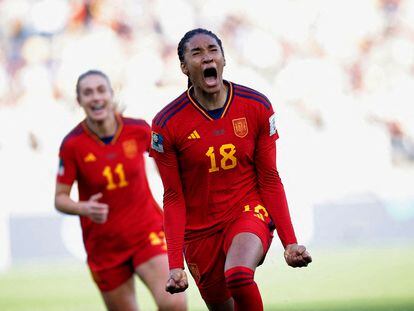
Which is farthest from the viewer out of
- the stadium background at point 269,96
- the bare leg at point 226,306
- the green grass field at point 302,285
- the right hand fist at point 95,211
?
the stadium background at point 269,96

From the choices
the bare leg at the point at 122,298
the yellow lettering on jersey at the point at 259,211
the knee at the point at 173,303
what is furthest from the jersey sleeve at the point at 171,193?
the bare leg at the point at 122,298

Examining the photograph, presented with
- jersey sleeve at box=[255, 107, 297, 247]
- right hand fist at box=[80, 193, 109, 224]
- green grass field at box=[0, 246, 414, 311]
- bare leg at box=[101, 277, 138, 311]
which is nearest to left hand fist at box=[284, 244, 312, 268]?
jersey sleeve at box=[255, 107, 297, 247]

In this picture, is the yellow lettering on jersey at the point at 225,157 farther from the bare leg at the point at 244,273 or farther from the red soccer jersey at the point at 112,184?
the red soccer jersey at the point at 112,184

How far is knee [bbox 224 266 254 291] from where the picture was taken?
18.0 ft

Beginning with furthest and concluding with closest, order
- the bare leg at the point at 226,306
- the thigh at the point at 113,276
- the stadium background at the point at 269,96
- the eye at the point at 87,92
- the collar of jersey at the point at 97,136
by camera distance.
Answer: the stadium background at the point at 269,96 → the eye at the point at 87,92 → the collar of jersey at the point at 97,136 → the thigh at the point at 113,276 → the bare leg at the point at 226,306

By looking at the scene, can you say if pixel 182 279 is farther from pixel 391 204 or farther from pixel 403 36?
pixel 403 36

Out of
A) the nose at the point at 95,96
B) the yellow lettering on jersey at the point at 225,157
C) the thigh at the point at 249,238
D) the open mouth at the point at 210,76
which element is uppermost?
the nose at the point at 95,96

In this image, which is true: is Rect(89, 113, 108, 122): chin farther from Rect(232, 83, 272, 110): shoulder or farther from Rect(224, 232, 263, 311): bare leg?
Rect(224, 232, 263, 311): bare leg

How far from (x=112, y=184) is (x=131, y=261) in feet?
2.14

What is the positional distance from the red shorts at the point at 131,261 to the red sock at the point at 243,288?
228cm

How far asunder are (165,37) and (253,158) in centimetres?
1268

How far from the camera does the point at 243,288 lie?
548 cm

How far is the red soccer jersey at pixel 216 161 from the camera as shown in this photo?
5.90 meters

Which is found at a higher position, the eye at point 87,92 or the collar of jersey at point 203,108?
the eye at point 87,92
